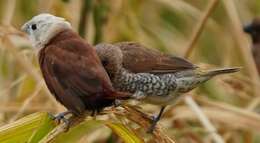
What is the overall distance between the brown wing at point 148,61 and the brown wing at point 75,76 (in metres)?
0.62

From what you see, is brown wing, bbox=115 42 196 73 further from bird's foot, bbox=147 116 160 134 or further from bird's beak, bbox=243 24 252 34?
bird's beak, bbox=243 24 252 34

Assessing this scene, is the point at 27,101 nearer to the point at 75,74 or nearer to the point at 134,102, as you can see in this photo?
the point at 134,102

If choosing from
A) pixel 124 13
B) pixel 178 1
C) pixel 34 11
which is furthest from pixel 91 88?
pixel 34 11

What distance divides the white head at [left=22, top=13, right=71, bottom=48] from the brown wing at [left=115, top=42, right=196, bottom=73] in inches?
20.3

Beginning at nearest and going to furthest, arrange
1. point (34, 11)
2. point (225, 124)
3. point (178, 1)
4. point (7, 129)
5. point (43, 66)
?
point (7, 129) → point (43, 66) → point (225, 124) → point (178, 1) → point (34, 11)

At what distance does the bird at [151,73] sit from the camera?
3.30 meters

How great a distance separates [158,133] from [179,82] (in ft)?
3.01

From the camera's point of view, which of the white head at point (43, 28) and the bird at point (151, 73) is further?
the bird at point (151, 73)

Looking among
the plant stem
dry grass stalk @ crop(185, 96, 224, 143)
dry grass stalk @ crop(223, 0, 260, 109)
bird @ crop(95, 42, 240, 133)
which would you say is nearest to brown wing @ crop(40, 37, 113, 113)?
bird @ crop(95, 42, 240, 133)

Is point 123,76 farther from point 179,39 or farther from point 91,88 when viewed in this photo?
point 179,39

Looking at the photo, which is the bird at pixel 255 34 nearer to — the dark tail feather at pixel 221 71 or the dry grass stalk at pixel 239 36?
the dry grass stalk at pixel 239 36

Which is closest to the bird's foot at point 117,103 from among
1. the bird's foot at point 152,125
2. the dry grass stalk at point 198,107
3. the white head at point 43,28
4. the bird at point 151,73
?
the bird's foot at point 152,125

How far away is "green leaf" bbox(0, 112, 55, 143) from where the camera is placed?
93.4 inches

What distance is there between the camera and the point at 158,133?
252 cm
